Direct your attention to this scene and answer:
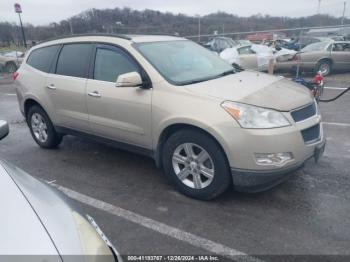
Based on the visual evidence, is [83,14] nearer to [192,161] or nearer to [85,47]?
[85,47]

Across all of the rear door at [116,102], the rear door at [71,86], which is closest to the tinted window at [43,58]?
the rear door at [71,86]

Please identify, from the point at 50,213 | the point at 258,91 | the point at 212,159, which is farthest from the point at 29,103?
the point at 50,213

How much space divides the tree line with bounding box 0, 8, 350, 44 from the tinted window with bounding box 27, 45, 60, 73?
57.5ft

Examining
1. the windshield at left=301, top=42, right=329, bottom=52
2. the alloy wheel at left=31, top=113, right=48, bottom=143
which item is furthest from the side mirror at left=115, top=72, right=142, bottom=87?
the windshield at left=301, top=42, right=329, bottom=52

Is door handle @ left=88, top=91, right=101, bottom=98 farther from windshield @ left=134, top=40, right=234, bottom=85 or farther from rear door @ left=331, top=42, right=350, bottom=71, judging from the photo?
rear door @ left=331, top=42, right=350, bottom=71

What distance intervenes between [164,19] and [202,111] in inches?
1163

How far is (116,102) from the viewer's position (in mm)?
Answer: 4020

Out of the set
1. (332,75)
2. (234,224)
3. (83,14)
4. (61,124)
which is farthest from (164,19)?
(234,224)

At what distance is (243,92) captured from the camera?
3.45m

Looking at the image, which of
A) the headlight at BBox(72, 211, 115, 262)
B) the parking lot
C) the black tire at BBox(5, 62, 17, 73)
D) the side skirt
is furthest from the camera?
the black tire at BBox(5, 62, 17, 73)

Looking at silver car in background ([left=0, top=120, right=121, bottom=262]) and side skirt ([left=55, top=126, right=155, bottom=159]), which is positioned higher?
silver car in background ([left=0, top=120, right=121, bottom=262])

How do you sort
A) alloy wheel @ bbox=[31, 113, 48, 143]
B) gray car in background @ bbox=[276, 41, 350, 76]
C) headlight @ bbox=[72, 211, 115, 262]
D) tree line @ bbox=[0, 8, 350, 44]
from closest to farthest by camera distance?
headlight @ bbox=[72, 211, 115, 262], alloy wheel @ bbox=[31, 113, 48, 143], gray car in background @ bbox=[276, 41, 350, 76], tree line @ bbox=[0, 8, 350, 44]

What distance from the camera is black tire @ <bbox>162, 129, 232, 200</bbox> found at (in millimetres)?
3299

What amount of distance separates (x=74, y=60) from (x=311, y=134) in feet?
10.9
